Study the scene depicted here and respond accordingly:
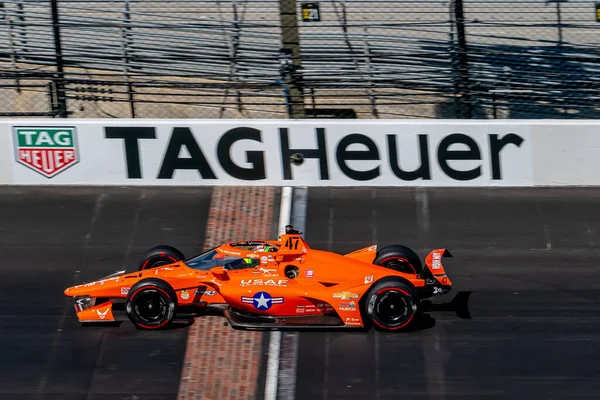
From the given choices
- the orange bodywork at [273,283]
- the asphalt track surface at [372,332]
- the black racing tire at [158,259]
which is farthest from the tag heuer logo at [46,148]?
the orange bodywork at [273,283]

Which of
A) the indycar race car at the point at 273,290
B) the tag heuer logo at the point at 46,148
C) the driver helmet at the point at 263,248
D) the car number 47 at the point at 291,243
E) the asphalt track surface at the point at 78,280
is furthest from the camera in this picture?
the tag heuer logo at the point at 46,148

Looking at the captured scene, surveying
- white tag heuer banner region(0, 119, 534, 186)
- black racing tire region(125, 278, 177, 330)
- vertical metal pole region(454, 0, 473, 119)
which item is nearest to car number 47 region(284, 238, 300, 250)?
black racing tire region(125, 278, 177, 330)

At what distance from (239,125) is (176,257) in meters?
3.47

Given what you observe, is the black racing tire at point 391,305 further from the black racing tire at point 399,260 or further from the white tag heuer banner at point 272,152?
the white tag heuer banner at point 272,152

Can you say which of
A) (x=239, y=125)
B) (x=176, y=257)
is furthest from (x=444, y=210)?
(x=176, y=257)

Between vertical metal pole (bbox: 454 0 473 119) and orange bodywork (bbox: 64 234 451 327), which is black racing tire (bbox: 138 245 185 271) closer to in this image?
orange bodywork (bbox: 64 234 451 327)

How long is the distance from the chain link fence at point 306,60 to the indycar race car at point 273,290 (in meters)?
4.50

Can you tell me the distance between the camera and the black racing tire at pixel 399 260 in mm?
12180

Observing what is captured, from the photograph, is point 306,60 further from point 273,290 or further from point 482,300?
point 273,290

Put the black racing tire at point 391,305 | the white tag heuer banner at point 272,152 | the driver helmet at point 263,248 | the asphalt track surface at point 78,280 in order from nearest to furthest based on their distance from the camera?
1. the asphalt track surface at point 78,280
2. the black racing tire at point 391,305
3. the driver helmet at point 263,248
4. the white tag heuer banner at point 272,152

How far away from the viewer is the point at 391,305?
11219 mm

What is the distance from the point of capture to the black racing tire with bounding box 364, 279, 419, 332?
11094 mm

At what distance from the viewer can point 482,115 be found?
1711 centimetres

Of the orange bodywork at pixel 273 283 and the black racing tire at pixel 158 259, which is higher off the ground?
the black racing tire at pixel 158 259
